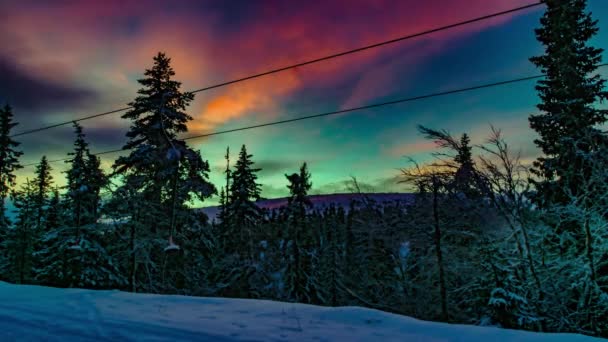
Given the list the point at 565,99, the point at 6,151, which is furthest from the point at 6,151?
the point at 565,99

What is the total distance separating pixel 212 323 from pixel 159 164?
50.6ft

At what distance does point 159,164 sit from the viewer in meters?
19.2

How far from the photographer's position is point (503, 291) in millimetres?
13609

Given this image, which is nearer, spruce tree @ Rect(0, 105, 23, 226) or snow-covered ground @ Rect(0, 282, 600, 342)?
snow-covered ground @ Rect(0, 282, 600, 342)

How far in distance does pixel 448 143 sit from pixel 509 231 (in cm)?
304

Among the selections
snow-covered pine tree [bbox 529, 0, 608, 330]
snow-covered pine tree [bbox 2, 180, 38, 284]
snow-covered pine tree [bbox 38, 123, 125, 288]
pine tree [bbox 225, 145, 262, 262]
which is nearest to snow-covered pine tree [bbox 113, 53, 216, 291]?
snow-covered pine tree [bbox 38, 123, 125, 288]

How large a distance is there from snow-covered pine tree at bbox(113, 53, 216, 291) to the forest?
0.25 feet

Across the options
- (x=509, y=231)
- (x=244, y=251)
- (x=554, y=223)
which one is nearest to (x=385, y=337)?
(x=509, y=231)

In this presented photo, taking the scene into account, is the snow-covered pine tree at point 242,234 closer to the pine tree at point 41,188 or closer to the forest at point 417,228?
the forest at point 417,228

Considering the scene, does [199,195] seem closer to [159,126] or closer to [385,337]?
[159,126]

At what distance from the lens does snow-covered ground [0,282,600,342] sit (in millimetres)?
4707

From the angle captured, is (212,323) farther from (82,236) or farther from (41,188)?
(41,188)

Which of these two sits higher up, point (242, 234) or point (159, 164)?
point (159, 164)

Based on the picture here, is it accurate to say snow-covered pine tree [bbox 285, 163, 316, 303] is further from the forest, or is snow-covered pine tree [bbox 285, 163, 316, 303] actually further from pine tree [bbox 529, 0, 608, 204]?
pine tree [bbox 529, 0, 608, 204]
